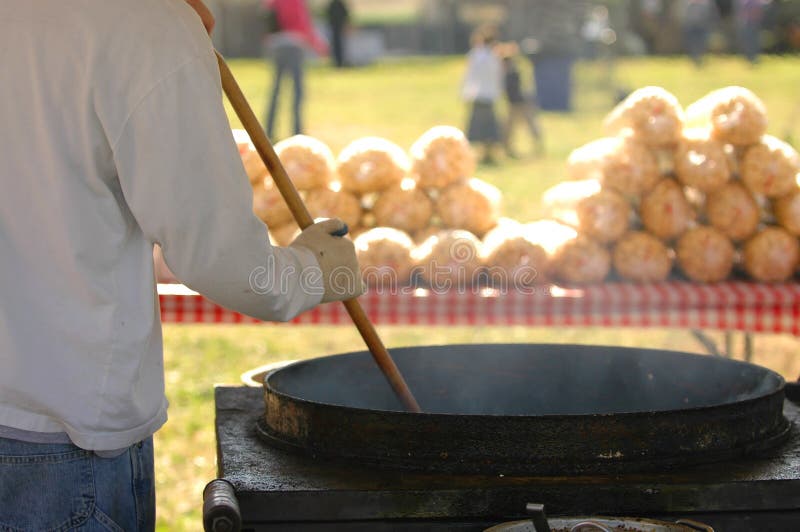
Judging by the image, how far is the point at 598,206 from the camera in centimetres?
407

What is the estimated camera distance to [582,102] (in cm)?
1738

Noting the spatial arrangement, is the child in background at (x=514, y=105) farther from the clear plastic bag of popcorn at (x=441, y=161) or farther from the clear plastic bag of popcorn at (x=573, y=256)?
the clear plastic bag of popcorn at (x=573, y=256)

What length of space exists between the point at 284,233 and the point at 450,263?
2.23ft

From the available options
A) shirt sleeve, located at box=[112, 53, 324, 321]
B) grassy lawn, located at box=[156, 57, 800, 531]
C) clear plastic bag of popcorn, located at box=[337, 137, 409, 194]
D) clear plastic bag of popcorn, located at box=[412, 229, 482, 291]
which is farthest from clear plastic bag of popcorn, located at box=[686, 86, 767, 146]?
shirt sleeve, located at box=[112, 53, 324, 321]

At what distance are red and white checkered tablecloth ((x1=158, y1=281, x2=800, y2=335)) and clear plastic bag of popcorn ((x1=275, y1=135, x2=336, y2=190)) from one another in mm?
539

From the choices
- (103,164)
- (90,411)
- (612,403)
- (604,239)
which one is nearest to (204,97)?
(103,164)

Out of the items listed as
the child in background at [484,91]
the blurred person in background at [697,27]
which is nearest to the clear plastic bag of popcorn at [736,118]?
the child in background at [484,91]

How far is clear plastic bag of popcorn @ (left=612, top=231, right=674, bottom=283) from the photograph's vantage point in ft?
13.3

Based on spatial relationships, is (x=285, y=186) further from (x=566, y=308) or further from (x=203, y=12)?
(x=566, y=308)

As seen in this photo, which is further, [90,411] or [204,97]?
[90,411]

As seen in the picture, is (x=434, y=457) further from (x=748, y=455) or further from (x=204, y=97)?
(x=204, y=97)

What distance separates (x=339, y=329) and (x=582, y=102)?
10.6 m

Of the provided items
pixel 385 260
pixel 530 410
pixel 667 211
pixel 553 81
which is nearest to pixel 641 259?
pixel 667 211

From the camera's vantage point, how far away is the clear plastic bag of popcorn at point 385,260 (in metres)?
3.93
